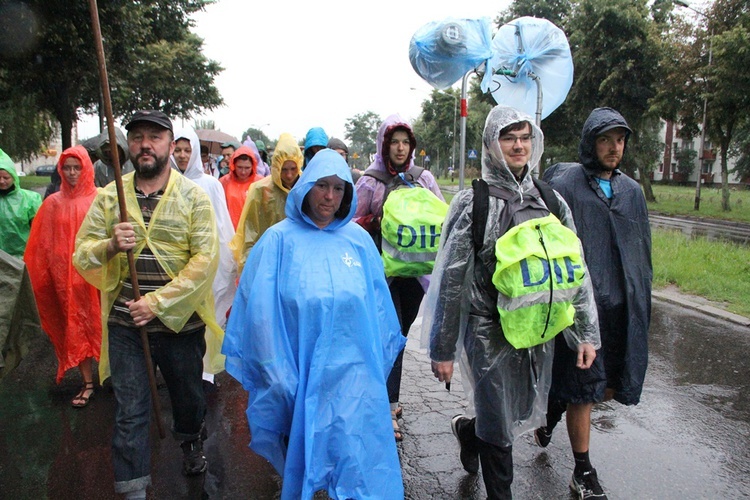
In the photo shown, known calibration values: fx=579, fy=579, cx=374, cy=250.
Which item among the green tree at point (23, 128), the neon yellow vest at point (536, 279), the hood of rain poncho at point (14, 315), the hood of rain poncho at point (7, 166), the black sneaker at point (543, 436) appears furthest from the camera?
the green tree at point (23, 128)

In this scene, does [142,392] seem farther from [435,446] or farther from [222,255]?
[222,255]

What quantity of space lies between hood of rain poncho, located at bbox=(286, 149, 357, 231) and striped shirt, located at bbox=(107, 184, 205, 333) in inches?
31.0

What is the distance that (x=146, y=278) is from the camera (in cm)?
295

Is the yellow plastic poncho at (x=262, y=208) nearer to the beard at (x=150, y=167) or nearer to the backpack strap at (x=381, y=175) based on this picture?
the backpack strap at (x=381, y=175)

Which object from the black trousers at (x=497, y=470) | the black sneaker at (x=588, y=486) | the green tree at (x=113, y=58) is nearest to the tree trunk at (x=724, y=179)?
the green tree at (x=113, y=58)

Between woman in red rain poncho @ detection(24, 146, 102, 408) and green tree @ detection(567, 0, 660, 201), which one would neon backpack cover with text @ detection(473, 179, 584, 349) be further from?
green tree @ detection(567, 0, 660, 201)

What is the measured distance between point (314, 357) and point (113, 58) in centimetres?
1841

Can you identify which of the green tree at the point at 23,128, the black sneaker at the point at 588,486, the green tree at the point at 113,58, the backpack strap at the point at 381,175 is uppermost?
the green tree at the point at 113,58

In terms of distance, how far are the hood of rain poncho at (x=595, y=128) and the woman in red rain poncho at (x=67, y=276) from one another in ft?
12.0

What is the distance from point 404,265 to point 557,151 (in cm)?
3998

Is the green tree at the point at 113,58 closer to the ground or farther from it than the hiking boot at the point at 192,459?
farther from it

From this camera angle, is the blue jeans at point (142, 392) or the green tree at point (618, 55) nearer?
the blue jeans at point (142, 392)

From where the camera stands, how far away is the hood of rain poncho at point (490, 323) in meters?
2.69

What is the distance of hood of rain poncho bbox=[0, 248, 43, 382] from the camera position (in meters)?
2.62
